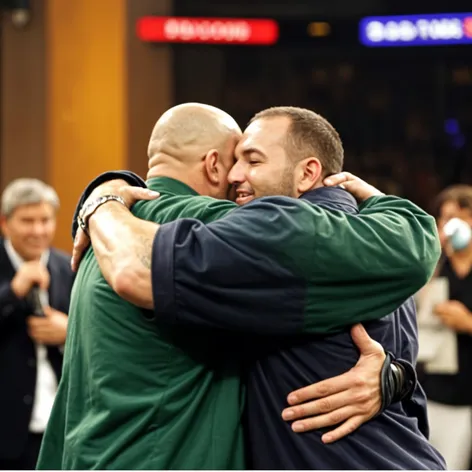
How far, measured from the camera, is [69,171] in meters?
6.85

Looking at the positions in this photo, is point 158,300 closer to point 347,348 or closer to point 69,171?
point 347,348

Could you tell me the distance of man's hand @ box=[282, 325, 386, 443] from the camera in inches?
76.5

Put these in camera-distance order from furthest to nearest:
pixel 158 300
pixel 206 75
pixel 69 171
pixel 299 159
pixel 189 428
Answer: pixel 206 75
pixel 69 171
pixel 299 159
pixel 189 428
pixel 158 300

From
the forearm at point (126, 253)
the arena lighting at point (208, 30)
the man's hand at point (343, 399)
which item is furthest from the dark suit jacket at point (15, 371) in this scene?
the arena lighting at point (208, 30)

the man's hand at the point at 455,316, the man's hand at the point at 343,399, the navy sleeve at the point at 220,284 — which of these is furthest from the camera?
the man's hand at the point at 455,316

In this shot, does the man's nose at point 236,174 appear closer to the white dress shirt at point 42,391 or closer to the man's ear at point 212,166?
the man's ear at point 212,166

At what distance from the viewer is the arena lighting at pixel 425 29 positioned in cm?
737

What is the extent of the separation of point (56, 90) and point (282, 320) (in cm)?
532

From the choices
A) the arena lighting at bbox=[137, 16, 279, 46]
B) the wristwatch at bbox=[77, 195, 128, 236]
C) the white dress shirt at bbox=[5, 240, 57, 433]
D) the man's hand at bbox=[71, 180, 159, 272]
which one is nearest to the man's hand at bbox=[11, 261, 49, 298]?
the white dress shirt at bbox=[5, 240, 57, 433]

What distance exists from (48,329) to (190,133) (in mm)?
1852

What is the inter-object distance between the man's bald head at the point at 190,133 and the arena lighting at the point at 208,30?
5.01 metres

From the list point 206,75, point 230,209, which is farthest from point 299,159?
point 206,75

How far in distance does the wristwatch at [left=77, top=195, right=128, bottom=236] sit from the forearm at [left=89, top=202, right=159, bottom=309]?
0.06 m

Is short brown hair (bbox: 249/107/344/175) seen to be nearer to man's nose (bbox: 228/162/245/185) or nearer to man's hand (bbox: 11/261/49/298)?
man's nose (bbox: 228/162/245/185)
